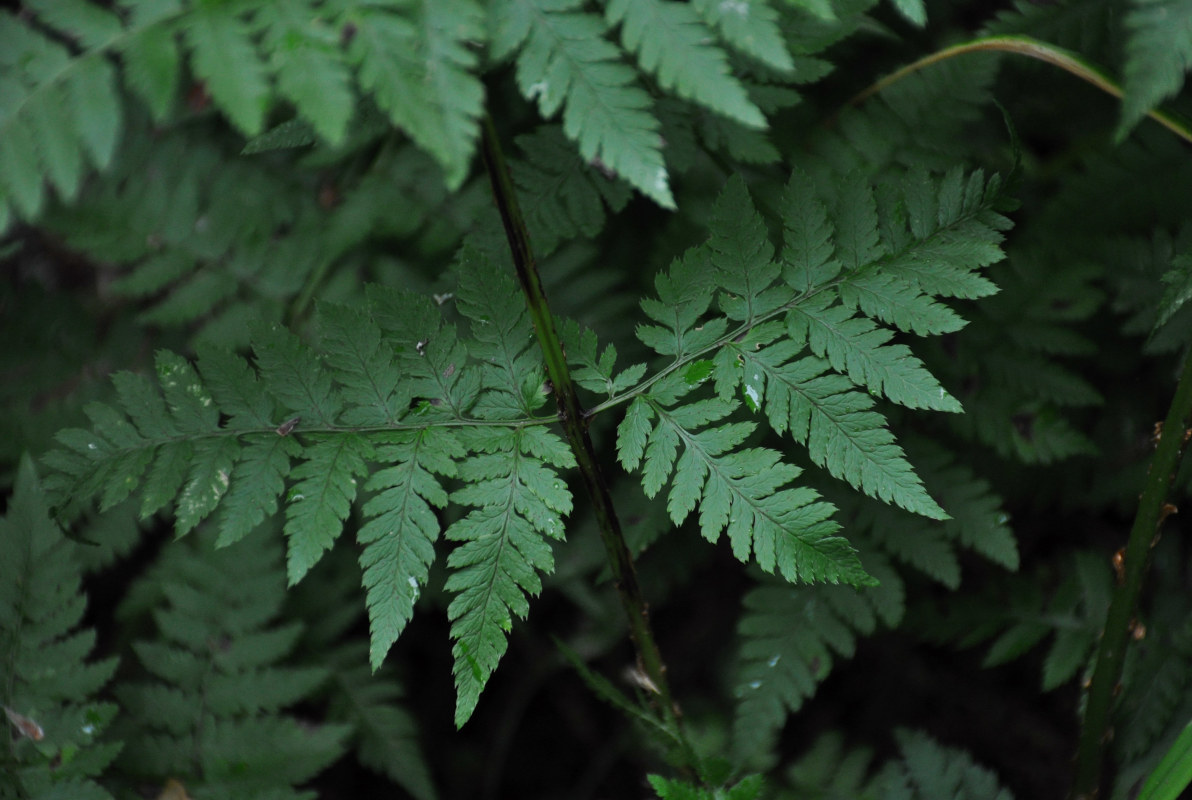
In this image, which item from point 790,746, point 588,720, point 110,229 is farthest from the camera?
point 588,720

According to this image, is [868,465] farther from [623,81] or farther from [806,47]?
[806,47]

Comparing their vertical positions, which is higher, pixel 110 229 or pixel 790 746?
pixel 110 229

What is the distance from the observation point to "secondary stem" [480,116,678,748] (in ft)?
5.55

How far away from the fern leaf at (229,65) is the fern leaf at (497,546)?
33.1 inches

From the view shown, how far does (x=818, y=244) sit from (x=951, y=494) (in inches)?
41.2

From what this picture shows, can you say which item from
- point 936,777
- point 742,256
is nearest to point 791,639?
point 936,777

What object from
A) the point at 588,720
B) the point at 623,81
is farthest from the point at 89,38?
the point at 588,720

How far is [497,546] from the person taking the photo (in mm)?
1723

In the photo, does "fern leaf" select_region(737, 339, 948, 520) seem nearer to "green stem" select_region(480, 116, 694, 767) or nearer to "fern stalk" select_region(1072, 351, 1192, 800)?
"green stem" select_region(480, 116, 694, 767)

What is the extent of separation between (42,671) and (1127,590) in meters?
2.87

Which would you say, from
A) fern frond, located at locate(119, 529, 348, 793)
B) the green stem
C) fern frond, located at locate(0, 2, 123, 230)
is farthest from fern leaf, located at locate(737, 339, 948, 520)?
fern frond, located at locate(119, 529, 348, 793)

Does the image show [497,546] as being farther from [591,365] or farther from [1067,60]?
[1067,60]

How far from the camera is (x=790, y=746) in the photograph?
3186mm

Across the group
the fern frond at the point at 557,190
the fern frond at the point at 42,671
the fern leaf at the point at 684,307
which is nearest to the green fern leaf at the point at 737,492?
the fern leaf at the point at 684,307
